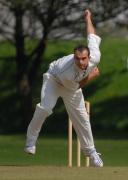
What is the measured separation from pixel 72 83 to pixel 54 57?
75.2 feet

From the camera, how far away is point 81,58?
11477mm

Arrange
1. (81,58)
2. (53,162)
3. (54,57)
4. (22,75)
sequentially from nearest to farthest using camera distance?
(81,58) → (53,162) → (22,75) → (54,57)

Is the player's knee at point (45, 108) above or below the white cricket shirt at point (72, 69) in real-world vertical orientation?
below

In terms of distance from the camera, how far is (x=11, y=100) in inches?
1341

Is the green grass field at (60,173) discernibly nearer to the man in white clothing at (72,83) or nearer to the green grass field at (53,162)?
the green grass field at (53,162)

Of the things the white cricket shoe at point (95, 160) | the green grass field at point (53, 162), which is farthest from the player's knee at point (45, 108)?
the white cricket shoe at point (95, 160)

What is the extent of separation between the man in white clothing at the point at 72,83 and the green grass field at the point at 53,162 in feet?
2.16

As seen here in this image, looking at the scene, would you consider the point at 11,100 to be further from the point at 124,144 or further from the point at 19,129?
the point at 124,144

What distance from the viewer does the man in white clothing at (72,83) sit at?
11664mm

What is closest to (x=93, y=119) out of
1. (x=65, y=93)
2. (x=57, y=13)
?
(x=57, y=13)

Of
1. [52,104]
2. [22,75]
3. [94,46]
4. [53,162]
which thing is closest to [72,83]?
[52,104]

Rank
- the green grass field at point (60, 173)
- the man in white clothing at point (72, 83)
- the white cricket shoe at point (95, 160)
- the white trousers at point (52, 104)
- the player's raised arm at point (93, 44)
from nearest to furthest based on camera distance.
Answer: the green grass field at point (60, 173), the man in white clothing at point (72, 83), the player's raised arm at point (93, 44), the white trousers at point (52, 104), the white cricket shoe at point (95, 160)

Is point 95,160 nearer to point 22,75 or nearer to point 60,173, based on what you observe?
point 60,173

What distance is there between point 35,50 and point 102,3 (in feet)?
9.69
